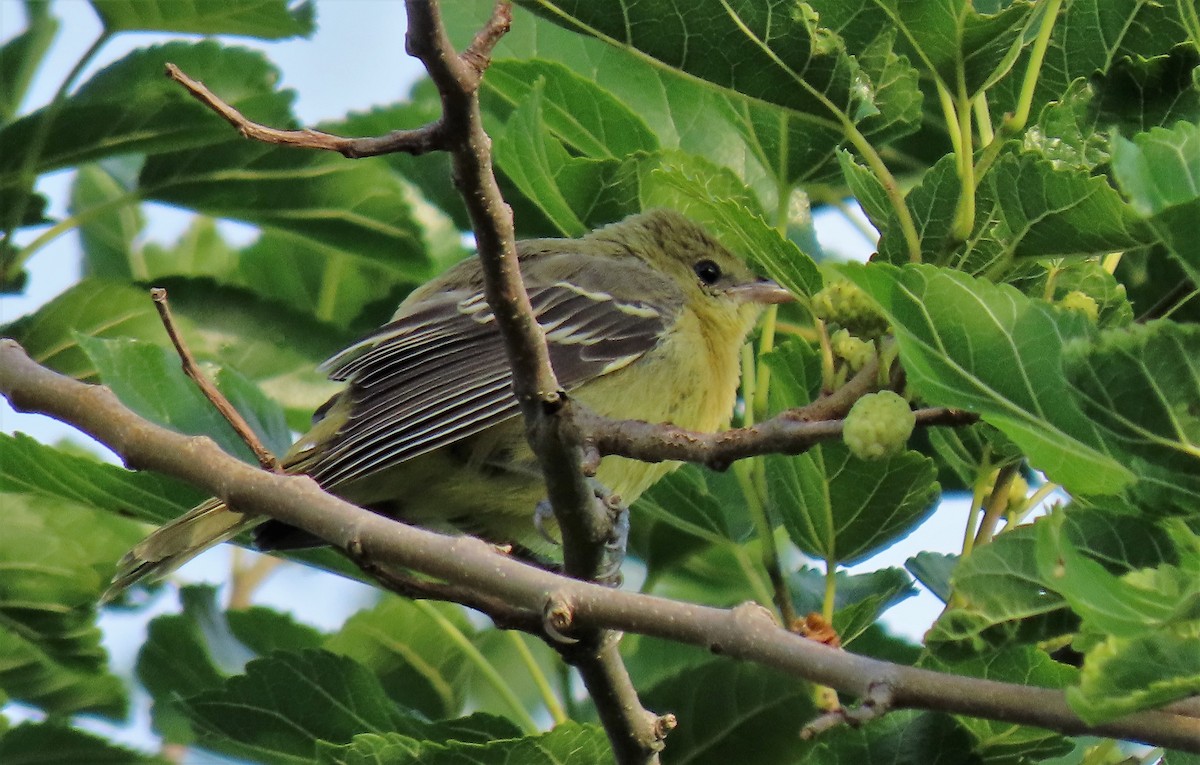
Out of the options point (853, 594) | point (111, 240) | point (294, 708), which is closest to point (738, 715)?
point (853, 594)

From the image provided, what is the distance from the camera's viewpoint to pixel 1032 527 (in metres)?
2.24

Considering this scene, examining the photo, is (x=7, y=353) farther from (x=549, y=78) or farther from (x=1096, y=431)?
(x=1096, y=431)

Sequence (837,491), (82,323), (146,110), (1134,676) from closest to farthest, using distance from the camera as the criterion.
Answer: (1134,676)
(837,491)
(146,110)
(82,323)

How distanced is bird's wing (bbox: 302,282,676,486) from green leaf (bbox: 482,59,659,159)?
1.92 ft

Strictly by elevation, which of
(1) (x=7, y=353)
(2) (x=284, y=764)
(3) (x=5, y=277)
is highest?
(3) (x=5, y=277)

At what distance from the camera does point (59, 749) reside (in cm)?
396

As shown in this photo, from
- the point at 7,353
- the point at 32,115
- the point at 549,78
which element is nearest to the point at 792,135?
the point at 549,78

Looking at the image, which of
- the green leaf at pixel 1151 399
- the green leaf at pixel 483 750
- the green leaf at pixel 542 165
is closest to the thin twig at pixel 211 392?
the green leaf at pixel 483 750

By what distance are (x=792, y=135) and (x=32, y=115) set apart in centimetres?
212

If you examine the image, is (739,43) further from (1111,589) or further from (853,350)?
(1111,589)

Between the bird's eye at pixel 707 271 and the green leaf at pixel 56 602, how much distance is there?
2165 millimetres

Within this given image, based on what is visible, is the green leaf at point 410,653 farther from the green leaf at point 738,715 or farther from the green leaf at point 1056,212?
the green leaf at point 1056,212

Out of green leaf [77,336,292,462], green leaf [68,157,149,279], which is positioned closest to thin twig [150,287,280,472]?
green leaf [77,336,292,462]

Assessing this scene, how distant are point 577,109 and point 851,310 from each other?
1.66 meters
